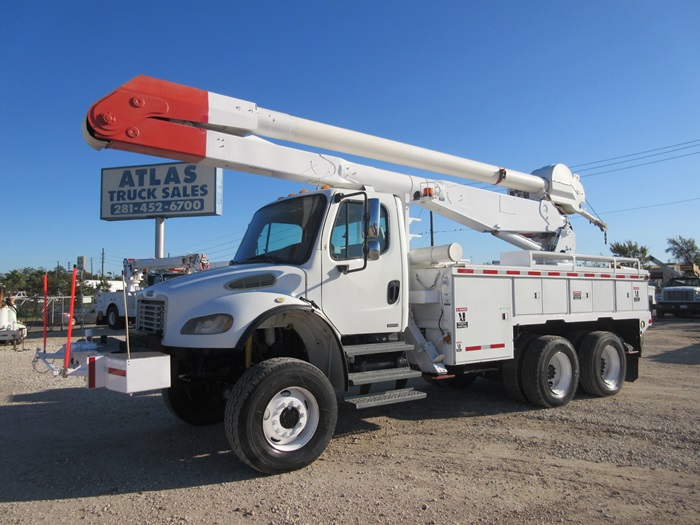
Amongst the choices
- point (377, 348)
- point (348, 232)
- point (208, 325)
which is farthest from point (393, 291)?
point (208, 325)

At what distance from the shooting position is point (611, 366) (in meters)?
8.45

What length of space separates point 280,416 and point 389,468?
45.4 inches

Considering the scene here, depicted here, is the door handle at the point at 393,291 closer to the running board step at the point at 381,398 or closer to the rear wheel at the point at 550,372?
the running board step at the point at 381,398

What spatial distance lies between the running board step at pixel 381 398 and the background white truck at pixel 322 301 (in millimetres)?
24

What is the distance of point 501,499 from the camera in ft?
13.8

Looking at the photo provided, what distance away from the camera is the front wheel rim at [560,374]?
758 centimetres

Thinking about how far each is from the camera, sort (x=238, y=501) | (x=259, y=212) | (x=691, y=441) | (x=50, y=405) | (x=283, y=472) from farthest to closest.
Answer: (x=50, y=405), (x=259, y=212), (x=691, y=441), (x=283, y=472), (x=238, y=501)

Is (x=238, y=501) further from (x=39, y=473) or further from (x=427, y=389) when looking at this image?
(x=427, y=389)

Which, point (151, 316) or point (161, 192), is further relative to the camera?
point (161, 192)

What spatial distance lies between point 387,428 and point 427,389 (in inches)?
99.8

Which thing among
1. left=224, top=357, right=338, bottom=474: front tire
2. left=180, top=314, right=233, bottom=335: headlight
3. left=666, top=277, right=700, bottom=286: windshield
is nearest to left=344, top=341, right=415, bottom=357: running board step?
left=224, top=357, right=338, bottom=474: front tire

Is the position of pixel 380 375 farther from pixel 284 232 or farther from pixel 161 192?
pixel 161 192

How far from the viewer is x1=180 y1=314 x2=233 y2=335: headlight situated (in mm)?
4750

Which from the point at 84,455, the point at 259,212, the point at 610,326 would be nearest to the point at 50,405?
the point at 84,455
